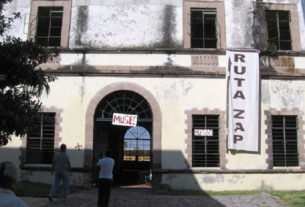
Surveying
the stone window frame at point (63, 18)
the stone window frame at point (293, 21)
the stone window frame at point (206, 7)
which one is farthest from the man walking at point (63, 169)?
the stone window frame at point (293, 21)

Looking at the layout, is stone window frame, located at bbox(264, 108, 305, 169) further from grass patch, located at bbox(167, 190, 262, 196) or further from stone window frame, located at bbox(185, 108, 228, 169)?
stone window frame, located at bbox(185, 108, 228, 169)

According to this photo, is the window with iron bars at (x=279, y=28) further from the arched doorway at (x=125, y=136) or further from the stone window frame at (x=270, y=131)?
the arched doorway at (x=125, y=136)

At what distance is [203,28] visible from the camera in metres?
13.3

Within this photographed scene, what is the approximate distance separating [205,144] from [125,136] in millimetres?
7041

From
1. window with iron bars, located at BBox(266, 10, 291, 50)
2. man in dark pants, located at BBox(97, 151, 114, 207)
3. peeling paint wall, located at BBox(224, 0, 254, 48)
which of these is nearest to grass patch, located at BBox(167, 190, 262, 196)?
man in dark pants, located at BBox(97, 151, 114, 207)

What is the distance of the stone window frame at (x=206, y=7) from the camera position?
12953mm

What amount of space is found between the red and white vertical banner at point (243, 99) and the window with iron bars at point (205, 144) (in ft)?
1.80

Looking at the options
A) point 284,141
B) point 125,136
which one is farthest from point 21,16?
point 284,141

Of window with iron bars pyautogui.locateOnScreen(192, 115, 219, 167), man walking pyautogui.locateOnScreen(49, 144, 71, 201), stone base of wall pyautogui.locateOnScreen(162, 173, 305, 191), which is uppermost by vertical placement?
window with iron bars pyautogui.locateOnScreen(192, 115, 219, 167)

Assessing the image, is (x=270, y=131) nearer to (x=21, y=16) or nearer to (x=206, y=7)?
(x=206, y=7)

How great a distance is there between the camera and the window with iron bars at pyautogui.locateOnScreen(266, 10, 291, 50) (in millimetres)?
13398

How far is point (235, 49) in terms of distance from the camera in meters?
12.8

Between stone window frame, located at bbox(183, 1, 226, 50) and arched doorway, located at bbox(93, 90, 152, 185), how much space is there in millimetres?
3024

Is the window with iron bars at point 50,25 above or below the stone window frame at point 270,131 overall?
above
